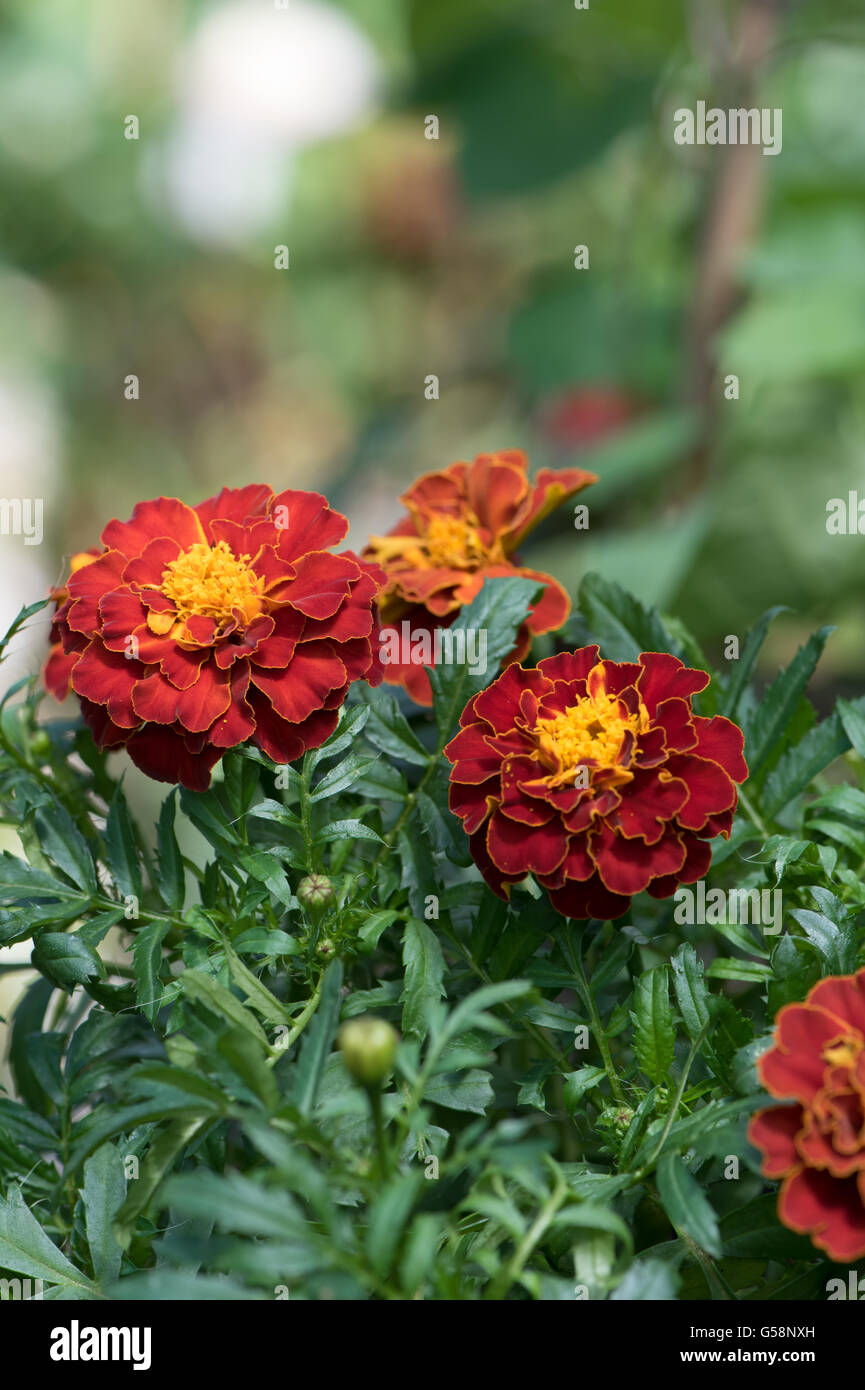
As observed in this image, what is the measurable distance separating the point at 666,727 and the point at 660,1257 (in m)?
0.17

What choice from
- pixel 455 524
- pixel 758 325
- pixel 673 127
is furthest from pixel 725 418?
pixel 455 524

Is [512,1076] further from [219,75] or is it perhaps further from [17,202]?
[219,75]

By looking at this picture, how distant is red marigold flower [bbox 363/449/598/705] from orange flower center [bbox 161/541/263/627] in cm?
7

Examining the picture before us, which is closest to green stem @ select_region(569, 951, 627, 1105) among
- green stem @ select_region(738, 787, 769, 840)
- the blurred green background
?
green stem @ select_region(738, 787, 769, 840)

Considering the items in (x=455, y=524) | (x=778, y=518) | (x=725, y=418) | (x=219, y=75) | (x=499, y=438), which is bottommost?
(x=455, y=524)

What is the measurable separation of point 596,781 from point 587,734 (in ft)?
0.07

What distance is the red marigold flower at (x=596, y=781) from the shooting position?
39 cm

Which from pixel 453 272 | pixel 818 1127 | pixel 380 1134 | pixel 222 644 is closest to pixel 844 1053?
pixel 818 1127

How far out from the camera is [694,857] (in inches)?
15.9

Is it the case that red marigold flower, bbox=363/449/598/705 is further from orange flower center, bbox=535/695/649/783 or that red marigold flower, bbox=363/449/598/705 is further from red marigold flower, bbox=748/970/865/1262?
red marigold flower, bbox=748/970/865/1262

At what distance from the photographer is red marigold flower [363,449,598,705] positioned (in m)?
0.49

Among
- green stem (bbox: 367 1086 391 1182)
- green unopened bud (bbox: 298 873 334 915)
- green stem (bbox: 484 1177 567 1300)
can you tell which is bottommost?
green stem (bbox: 484 1177 567 1300)

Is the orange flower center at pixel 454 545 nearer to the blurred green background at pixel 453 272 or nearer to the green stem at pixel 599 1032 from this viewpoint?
the green stem at pixel 599 1032

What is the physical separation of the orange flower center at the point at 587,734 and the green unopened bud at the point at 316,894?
8cm
